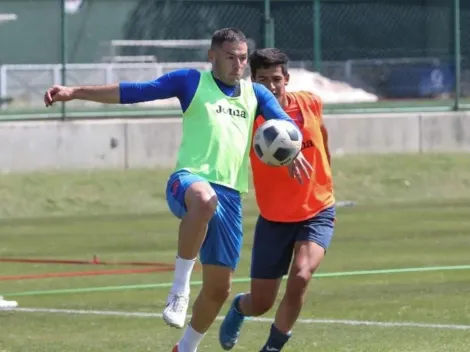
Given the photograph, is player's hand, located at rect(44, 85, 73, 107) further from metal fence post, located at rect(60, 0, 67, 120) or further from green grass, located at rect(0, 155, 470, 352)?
metal fence post, located at rect(60, 0, 67, 120)

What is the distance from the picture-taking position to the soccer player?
8.66 meters

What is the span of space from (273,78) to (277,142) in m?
0.84

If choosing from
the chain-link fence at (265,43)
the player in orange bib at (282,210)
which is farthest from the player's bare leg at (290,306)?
the chain-link fence at (265,43)

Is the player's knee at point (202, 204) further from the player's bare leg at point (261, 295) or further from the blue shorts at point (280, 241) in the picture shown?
the player's bare leg at point (261, 295)

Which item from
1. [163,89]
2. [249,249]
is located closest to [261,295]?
[163,89]

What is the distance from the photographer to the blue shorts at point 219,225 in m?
8.70

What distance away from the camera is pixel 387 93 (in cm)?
2531

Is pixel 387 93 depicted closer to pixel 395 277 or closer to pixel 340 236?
pixel 340 236

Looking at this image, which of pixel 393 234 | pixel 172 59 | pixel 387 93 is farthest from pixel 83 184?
pixel 387 93

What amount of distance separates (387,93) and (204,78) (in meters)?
16.5

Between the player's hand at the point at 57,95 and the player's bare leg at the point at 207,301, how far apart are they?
1.36 metres

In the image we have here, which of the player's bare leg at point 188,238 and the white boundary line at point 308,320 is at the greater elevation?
the player's bare leg at point 188,238

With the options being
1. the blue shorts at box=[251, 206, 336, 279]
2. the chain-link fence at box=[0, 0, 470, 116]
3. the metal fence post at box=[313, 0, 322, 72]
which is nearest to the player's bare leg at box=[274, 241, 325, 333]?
the blue shorts at box=[251, 206, 336, 279]

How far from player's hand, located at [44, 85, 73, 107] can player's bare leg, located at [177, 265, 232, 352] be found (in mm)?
1360
